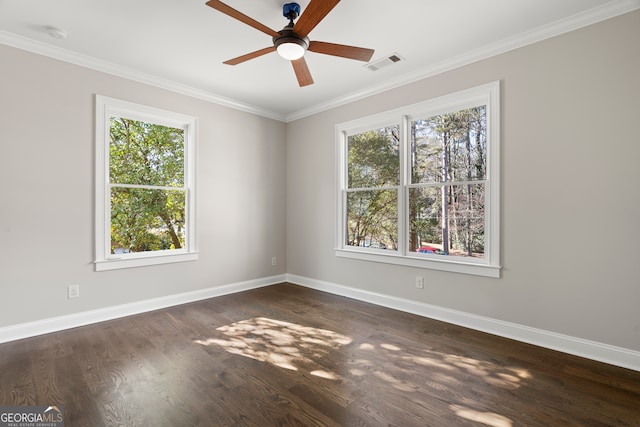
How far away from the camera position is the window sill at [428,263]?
3.14m

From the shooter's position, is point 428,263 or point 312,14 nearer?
point 312,14

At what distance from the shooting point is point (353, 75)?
374cm

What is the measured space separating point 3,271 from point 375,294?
152 inches

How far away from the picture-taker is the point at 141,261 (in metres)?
3.70

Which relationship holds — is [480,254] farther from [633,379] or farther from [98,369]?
[98,369]

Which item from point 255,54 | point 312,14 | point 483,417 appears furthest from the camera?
point 255,54

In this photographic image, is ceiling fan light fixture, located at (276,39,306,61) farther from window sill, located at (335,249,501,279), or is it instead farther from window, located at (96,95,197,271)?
window sill, located at (335,249,501,279)

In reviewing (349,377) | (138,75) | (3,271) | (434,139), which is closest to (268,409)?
(349,377)

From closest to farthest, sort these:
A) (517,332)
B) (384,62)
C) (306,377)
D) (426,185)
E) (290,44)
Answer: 1. (306,377)
2. (290,44)
3. (517,332)
4. (384,62)
5. (426,185)

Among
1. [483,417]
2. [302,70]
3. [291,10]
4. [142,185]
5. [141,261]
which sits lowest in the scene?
[483,417]

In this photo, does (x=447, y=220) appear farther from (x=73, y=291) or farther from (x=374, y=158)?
(x=73, y=291)

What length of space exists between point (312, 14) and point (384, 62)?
156cm

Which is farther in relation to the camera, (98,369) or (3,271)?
(3,271)

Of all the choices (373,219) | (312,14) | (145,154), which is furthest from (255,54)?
(373,219)
